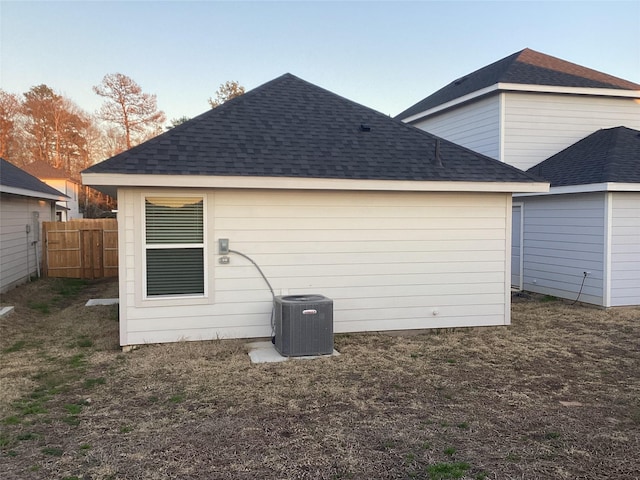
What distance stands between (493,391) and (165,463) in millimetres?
3384

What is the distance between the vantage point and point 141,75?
105 ft

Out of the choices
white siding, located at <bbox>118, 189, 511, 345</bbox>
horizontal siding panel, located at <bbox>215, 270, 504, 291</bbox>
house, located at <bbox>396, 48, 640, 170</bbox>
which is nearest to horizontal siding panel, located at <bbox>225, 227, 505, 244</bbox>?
white siding, located at <bbox>118, 189, 511, 345</bbox>

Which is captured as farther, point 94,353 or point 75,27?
point 75,27

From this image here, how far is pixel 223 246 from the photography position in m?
6.92

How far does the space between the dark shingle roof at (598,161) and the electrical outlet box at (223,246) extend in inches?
299

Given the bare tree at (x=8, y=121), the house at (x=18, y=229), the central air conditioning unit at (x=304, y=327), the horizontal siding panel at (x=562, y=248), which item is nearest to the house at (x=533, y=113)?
the horizontal siding panel at (x=562, y=248)

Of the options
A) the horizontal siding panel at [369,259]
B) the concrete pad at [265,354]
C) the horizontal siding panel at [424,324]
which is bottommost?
the concrete pad at [265,354]

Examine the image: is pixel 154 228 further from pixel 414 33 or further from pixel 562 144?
pixel 414 33

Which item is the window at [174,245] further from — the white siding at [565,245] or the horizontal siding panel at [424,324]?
the white siding at [565,245]

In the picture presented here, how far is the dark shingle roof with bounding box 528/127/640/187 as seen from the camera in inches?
394

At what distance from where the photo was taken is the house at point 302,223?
6.70m

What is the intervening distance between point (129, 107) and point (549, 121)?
27.7m

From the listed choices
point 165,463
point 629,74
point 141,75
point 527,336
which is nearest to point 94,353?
point 165,463

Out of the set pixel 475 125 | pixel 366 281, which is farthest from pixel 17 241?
pixel 475 125
